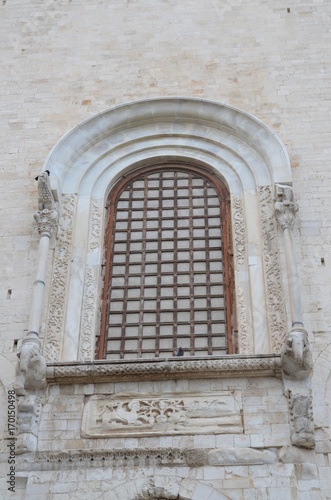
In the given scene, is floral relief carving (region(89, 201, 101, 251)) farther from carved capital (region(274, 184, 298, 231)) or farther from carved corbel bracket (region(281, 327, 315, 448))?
carved corbel bracket (region(281, 327, 315, 448))

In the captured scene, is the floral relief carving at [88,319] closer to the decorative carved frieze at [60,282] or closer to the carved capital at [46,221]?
the decorative carved frieze at [60,282]

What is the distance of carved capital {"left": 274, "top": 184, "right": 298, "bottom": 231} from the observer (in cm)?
1378

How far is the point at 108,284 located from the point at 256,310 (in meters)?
2.46

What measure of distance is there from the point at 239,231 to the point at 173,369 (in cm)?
317

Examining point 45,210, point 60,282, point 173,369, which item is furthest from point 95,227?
point 173,369

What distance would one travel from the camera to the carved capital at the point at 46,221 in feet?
45.9

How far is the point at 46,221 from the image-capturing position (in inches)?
552

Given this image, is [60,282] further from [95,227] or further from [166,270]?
[166,270]

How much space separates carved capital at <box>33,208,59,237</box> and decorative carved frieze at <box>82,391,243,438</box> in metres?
3.15

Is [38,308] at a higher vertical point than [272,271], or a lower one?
lower

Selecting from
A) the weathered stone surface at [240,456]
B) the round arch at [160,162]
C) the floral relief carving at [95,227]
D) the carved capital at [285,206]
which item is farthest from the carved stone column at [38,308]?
the carved capital at [285,206]

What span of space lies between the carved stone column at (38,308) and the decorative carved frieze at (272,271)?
341cm

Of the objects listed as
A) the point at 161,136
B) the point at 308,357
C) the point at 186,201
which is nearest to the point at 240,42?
the point at 161,136

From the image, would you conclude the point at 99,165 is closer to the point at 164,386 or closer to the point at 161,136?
the point at 161,136
